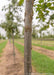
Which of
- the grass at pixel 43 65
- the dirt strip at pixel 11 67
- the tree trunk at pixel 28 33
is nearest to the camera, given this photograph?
the tree trunk at pixel 28 33

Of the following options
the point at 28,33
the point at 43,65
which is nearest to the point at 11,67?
the point at 43,65

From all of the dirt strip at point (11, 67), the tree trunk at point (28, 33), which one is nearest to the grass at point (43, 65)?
the dirt strip at point (11, 67)

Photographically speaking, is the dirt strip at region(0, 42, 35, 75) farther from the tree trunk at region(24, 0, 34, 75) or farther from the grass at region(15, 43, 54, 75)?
the tree trunk at region(24, 0, 34, 75)

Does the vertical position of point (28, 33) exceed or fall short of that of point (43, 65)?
it exceeds it

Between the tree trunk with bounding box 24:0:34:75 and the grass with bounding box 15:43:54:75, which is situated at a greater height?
the tree trunk with bounding box 24:0:34:75

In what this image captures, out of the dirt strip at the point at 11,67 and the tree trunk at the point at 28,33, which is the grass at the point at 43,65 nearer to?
the dirt strip at the point at 11,67

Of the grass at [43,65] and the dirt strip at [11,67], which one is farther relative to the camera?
the grass at [43,65]

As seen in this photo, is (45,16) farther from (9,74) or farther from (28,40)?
(9,74)

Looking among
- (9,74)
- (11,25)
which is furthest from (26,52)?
(11,25)

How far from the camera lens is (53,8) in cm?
133

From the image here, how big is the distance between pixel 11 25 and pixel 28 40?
4.37 metres

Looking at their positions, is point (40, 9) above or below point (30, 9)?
above

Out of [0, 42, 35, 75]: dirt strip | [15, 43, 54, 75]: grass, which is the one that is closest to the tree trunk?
[0, 42, 35, 75]: dirt strip

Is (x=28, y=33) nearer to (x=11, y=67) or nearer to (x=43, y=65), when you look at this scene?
(x=11, y=67)
